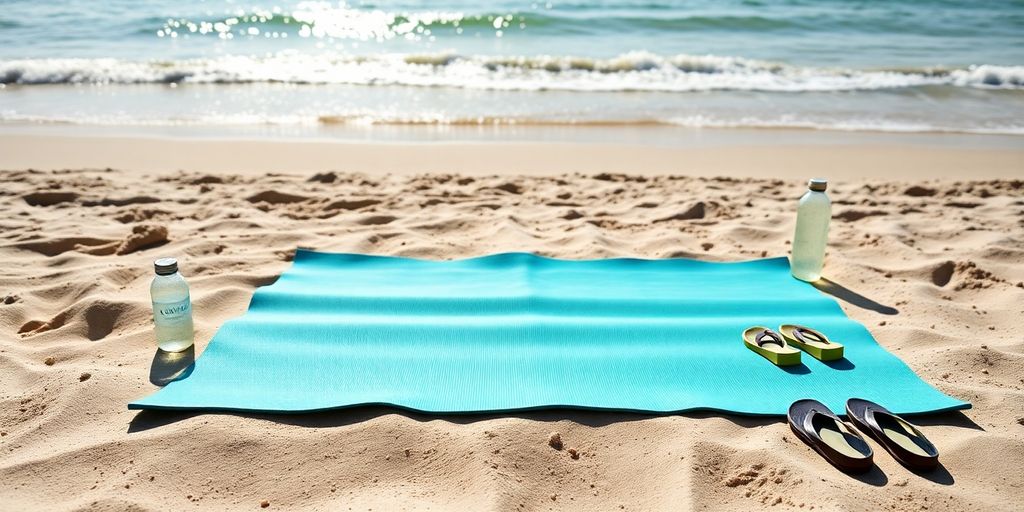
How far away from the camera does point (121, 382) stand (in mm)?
2238

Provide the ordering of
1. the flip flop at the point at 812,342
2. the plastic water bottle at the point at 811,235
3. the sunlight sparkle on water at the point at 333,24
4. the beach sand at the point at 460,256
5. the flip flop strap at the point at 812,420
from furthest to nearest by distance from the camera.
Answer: the sunlight sparkle on water at the point at 333,24 < the plastic water bottle at the point at 811,235 < the flip flop at the point at 812,342 < the flip flop strap at the point at 812,420 < the beach sand at the point at 460,256

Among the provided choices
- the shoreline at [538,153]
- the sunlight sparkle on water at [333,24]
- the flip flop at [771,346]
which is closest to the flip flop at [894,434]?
the flip flop at [771,346]

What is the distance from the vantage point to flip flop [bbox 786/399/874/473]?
183cm

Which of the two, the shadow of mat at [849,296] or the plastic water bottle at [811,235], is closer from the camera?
the shadow of mat at [849,296]

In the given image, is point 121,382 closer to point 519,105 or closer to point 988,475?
point 988,475

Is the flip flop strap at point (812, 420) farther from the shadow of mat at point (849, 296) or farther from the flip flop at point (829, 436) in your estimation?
the shadow of mat at point (849, 296)

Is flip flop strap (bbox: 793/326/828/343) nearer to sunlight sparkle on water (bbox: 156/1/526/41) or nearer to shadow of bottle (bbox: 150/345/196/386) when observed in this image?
shadow of bottle (bbox: 150/345/196/386)

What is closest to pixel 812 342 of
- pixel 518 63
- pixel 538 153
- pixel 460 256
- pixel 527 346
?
pixel 527 346

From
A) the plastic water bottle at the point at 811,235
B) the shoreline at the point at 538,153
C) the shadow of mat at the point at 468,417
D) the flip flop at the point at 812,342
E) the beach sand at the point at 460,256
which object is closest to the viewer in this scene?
the beach sand at the point at 460,256

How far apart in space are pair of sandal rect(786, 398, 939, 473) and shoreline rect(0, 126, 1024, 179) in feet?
11.1

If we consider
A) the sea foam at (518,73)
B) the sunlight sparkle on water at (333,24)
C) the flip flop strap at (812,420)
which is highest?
the sunlight sparkle on water at (333,24)

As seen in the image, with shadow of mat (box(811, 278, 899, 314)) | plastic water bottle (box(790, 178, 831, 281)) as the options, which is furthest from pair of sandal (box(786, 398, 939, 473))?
plastic water bottle (box(790, 178, 831, 281))

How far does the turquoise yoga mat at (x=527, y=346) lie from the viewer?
2150 millimetres

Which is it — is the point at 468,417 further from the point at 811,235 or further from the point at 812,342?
the point at 811,235
